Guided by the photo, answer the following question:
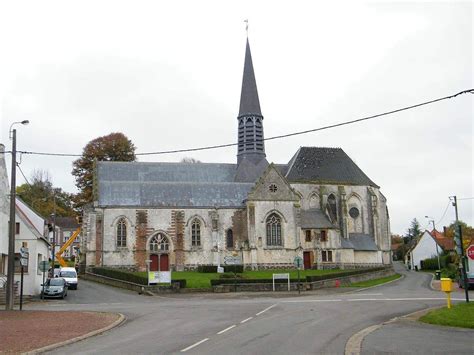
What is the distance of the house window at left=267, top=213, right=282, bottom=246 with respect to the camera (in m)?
54.6

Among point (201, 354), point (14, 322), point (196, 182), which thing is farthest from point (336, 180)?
point (201, 354)

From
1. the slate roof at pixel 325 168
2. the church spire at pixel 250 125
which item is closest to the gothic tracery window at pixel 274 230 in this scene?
the slate roof at pixel 325 168

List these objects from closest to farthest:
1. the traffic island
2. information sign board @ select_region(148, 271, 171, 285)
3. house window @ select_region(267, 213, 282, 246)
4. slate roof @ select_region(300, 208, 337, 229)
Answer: the traffic island < information sign board @ select_region(148, 271, 171, 285) < house window @ select_region(267, 213, 282, 246) < slate roof @ select_region(300, 208, 337, 229)

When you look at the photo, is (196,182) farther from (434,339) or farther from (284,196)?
(434,339)

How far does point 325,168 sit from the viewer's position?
204 feet

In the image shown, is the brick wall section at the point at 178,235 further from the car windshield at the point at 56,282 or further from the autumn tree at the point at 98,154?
the car windshield at the point at 56,282

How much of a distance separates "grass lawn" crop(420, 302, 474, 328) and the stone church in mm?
34665

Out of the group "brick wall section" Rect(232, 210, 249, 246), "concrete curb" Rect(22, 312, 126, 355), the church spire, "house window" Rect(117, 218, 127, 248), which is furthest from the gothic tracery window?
"concrete curb" Rect(22, 312, 126, 355)

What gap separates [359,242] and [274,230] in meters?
10.7

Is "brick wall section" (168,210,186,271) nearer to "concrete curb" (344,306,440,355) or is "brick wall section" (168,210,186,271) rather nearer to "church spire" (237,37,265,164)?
"church spire" (237,37,265,164)

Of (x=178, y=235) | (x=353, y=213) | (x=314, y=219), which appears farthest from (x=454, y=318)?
(x=353, y=213)

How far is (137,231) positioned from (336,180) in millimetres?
22719

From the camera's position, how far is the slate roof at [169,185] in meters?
54.5

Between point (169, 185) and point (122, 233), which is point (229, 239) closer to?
point (169, 185)
